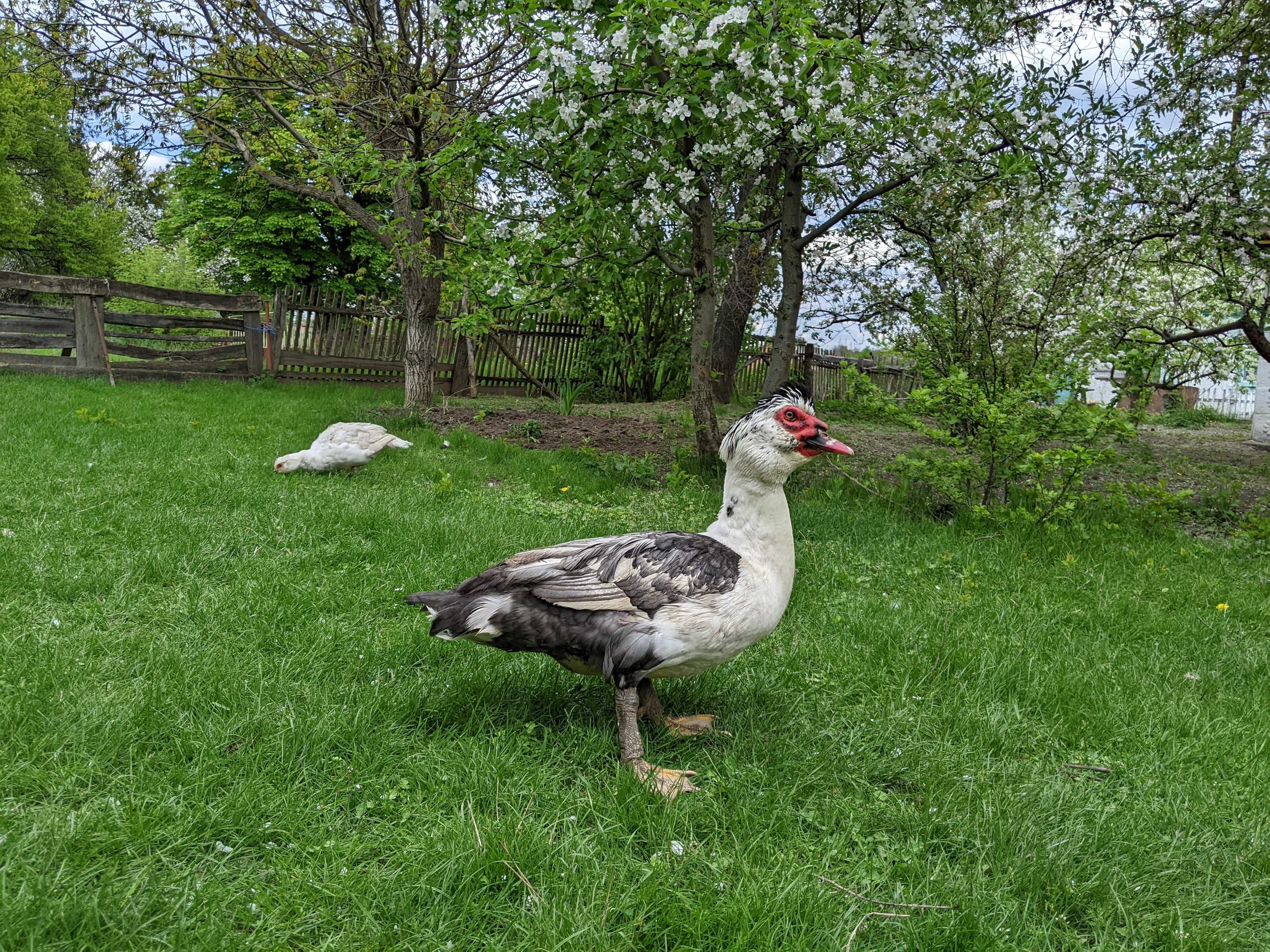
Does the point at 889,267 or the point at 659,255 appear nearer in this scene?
the point at 659,255

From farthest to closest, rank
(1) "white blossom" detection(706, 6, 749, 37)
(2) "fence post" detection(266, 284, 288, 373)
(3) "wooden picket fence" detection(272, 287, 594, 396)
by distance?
(3) "wooden picket fence" detection(272, 287, 594, 396) < (2) "fence post" detection(266, 284, 288, 373) < (1) "white blossom" detection(706, 6, 749, 37)

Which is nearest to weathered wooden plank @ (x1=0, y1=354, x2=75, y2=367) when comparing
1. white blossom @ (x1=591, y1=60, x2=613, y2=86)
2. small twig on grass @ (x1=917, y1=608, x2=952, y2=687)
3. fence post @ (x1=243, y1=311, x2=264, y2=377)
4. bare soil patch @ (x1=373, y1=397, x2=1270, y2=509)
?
fence post @ (x1=243, y1=311, x2=264, y2=377)

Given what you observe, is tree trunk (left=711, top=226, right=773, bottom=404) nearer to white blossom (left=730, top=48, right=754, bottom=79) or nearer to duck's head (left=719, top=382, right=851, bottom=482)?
white blossom (left=730, top=48, right=754, bottom=79)

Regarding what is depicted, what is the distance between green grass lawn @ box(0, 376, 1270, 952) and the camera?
219 centimetres

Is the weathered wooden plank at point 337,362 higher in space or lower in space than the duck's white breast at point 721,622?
higher

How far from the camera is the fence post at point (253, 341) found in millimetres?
15320

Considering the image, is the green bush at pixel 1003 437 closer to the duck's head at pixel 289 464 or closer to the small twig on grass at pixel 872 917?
the small twig on grass at pixel 872 917

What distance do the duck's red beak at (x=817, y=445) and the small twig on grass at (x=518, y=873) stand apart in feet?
6.18

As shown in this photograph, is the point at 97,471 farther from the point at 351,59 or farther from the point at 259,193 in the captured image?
the point at 259,193

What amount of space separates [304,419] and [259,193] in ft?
54.5

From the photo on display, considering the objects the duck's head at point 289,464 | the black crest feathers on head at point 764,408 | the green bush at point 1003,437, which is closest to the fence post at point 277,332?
the duck's head at point 289,464

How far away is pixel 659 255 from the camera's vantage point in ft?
28.0

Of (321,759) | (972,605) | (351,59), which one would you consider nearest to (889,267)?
(972,605)

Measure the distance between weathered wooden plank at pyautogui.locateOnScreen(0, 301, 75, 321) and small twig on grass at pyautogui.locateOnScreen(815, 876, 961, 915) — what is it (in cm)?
1618
